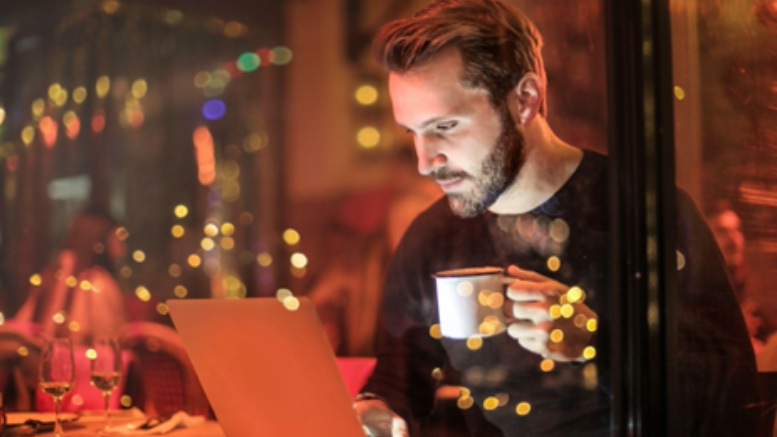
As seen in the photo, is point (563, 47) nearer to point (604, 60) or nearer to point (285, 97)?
point (604, 60)

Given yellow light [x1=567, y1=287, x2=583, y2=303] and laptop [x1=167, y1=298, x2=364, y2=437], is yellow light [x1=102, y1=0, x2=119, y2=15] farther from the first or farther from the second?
yellow light [x1=567, y1=287, x2=583, y2=303]

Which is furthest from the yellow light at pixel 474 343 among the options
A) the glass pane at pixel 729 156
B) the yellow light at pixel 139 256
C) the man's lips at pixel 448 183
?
the yellow light at pixel 139 256

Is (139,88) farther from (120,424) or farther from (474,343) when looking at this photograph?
(474,343)

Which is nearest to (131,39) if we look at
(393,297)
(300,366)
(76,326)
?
(76,326)

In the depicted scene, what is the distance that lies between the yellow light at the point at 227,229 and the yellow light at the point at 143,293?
295 millimetres

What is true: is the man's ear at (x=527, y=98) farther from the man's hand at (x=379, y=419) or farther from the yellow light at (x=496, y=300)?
the man's hand at (x=379, y=419)

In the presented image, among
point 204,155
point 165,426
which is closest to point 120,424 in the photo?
point 165,426

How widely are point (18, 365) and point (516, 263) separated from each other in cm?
148

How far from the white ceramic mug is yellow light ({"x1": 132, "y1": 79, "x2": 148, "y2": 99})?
3.31 ft

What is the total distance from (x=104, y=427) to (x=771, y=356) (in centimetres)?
164

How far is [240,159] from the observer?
2383 millimetres

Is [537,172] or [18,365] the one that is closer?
[537,172]

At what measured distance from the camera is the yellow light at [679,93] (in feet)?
7.29

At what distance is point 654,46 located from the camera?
2.23 metres
